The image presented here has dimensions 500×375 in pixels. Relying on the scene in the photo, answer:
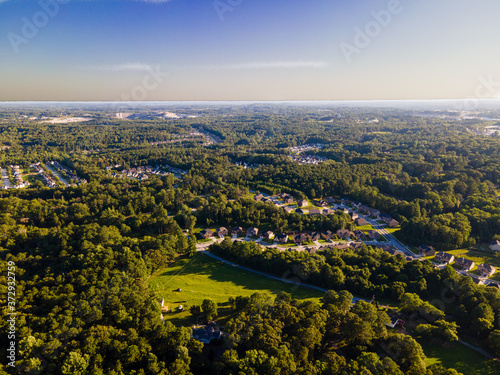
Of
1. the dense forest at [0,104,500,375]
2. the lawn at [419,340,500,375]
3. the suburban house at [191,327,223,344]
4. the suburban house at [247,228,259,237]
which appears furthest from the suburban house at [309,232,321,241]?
the suburban house at [191,327,223,344]

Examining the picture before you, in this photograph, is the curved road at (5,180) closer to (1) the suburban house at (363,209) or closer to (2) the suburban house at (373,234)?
(2) the suburban house at (373,234)

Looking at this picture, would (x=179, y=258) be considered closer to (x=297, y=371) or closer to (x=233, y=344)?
(x=233, y=344)

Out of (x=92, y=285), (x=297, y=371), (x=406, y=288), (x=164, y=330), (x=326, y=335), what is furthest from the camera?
(x=406, y=288)

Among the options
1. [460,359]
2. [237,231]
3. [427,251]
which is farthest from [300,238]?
[460,359]

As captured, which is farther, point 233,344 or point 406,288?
point 406,288

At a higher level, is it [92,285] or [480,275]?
[92,285]

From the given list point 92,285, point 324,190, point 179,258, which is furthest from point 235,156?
point 92,285
